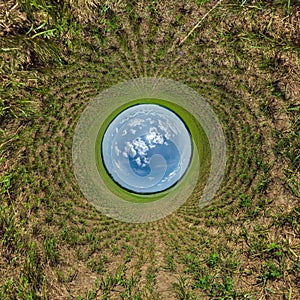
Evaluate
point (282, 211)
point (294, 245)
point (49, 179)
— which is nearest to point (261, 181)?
point (282, 211)

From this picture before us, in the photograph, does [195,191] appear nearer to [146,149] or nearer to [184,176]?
[184,176]

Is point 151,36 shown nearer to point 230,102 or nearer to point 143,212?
point 230,102

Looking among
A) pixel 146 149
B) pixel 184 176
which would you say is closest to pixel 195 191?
pixel 184 176
